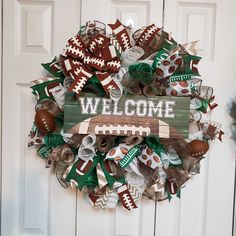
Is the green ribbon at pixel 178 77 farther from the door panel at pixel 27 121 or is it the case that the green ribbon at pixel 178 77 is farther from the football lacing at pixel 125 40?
the door panel at pixel 27 121

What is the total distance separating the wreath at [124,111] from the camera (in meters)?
1.03

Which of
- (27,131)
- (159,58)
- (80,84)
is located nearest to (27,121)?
(27,131)

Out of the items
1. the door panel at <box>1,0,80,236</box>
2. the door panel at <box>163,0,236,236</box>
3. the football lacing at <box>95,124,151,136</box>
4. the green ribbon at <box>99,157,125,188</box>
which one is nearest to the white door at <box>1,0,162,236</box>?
the door panel at <box>1,0,80,236</box>

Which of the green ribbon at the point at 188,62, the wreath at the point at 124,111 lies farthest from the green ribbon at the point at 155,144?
the green ribbon at the point at 188,62

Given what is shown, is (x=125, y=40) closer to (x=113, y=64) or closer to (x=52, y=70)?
(x=113, y=64)

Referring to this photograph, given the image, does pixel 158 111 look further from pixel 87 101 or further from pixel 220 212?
pixel 220 212

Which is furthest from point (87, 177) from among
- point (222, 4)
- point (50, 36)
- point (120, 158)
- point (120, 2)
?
point (222, 4)

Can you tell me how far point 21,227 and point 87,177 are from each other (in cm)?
43

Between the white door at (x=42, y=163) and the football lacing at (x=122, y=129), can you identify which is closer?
the football lacing at (x=122, y=129)

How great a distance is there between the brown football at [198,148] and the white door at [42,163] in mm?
162

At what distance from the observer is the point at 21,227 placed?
1.28m

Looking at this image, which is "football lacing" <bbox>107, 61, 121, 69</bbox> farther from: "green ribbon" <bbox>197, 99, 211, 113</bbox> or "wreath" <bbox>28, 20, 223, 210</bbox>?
"green ribbon" <bbox>197, 99, 211, 113</bbox>

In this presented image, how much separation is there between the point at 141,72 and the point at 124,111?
149 millimetres

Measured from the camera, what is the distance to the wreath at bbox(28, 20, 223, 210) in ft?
3.38
